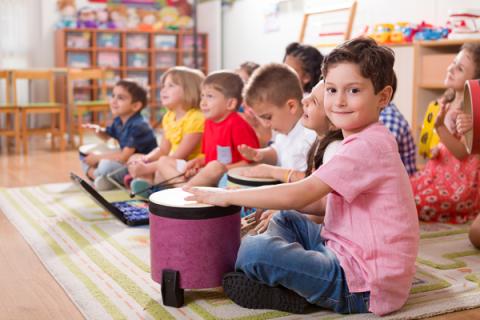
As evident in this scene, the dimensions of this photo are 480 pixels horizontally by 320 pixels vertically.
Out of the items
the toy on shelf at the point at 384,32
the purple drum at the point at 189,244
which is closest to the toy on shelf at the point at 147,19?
the toy on shelf at the point at 384,32

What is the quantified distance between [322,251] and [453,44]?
9.09 feet

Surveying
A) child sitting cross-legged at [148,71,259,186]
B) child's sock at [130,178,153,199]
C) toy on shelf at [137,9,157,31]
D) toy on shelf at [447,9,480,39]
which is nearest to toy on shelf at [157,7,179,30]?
toy on shelf at [137,9,157,31]

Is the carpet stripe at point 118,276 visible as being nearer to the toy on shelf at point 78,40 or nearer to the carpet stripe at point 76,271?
the carpet stripe at point 76,271

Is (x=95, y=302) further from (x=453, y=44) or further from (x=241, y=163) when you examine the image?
(x=453, y=44)

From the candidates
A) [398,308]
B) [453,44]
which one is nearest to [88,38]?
[453,44]

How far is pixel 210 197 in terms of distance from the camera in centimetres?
150

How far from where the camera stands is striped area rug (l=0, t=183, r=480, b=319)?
152 cm

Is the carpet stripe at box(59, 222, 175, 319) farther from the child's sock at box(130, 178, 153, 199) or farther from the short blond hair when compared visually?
the short blond hair

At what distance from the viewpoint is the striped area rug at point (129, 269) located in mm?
1522

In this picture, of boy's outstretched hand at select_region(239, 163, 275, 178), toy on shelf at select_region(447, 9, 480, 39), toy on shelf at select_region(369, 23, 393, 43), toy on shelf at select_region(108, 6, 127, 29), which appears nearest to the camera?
boy's outstretched hand at select_region(239, 163, 275, 178)

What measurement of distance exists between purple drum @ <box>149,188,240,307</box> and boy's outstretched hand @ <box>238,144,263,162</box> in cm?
69

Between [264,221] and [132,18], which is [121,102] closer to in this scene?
[264,221]

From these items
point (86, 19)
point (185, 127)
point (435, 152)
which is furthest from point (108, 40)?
point (435, 152)

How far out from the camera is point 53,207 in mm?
2762
